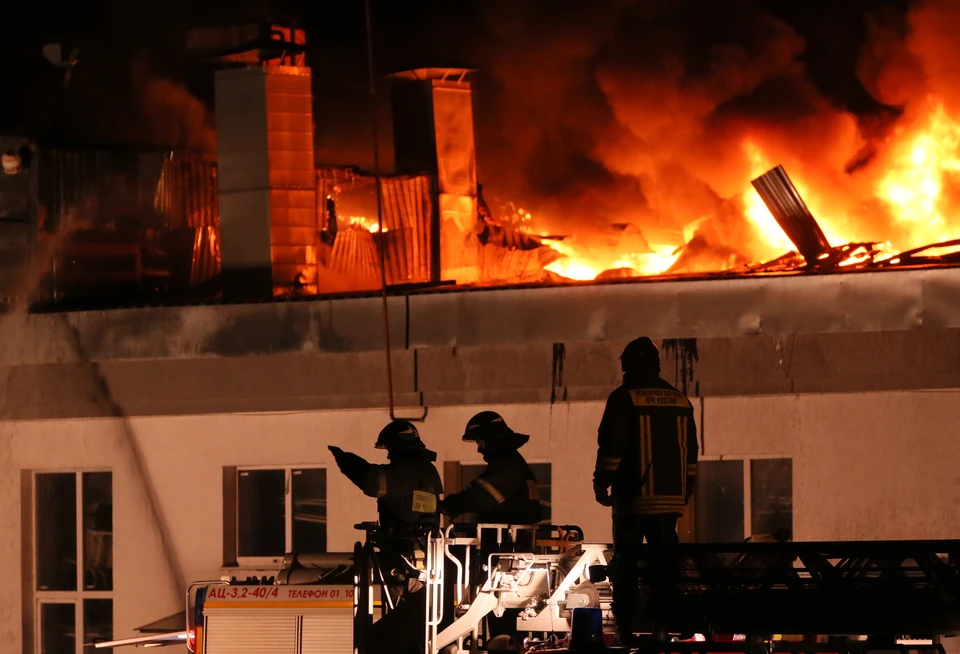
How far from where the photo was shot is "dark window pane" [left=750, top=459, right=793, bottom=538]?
44.5 feet

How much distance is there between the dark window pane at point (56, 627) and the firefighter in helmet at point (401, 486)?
21.3 feet

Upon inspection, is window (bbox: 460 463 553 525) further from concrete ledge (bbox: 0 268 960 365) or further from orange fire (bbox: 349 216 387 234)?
orange fire (bbox: 349 216 387 234)

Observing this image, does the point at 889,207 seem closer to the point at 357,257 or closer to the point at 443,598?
the point at 357,257

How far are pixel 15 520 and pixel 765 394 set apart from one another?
7525mm

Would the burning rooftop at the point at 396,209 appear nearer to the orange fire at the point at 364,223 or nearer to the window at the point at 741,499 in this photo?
the orange fire at the point at 364,223

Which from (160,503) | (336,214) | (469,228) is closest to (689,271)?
(469,228)

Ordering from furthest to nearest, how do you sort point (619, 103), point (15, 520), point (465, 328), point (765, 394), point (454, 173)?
point (619, 103) < point (454, 173) < point (15, 520) < point (465, 328) < point (765, 394)

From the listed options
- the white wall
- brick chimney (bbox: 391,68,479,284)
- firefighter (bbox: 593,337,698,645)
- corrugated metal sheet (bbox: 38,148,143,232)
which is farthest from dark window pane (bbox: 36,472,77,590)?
firefighter (bbox: 593,337,698,645)

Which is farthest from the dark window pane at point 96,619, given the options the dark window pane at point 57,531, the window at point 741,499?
the window at point 741,499

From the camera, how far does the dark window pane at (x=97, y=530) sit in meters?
15.8

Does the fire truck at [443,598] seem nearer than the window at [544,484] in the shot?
Yes

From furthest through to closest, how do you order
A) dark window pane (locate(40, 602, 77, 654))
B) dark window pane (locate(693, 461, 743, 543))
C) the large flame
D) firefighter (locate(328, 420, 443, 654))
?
dark window pane (locate(40, 602, 77, 654)) < the large flame < dark window pane (locate(693, 461, 743, 543)) < firefighter (locate(328, 420, 443, 654))

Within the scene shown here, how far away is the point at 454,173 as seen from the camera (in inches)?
678

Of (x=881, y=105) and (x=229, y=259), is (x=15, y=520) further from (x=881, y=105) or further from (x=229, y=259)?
(x=881, y=105)
